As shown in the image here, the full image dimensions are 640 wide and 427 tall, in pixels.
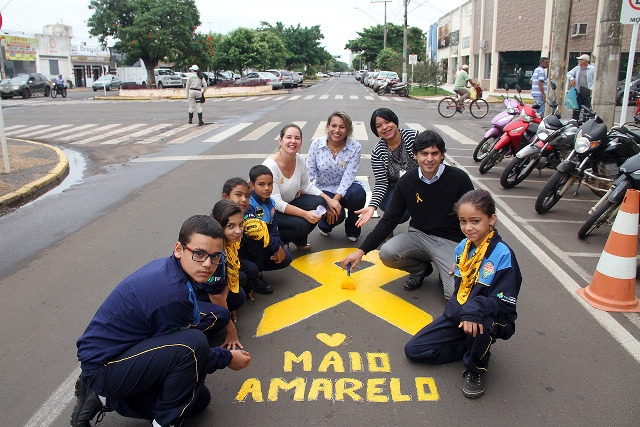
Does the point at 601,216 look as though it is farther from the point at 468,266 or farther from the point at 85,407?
the point at 85,407

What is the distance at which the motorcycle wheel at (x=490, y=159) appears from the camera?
9102 mm

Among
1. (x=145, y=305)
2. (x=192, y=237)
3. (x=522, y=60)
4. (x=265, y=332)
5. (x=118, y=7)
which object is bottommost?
(x=265, y=332)

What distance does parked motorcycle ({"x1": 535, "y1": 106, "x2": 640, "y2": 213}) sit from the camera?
252 inches

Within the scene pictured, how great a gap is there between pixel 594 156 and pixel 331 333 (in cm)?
459

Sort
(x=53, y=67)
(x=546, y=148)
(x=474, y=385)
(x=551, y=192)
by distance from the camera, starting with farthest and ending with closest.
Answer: (x=53, y=67) < (x=546, y=148) < (x=551, y=192) < (x=474, y=385)

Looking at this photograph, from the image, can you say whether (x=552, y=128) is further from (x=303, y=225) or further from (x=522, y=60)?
(x=522, y=60)

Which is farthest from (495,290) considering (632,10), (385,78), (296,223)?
(385,78)

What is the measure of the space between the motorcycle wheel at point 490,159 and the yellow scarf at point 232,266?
6440 mm

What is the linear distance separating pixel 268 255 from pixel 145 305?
82.7 inches

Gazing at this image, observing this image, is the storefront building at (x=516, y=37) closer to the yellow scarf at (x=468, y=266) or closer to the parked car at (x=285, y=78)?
the parked car at (x=285, y=78)

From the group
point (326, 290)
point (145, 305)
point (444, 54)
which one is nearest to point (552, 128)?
point (326, 290)

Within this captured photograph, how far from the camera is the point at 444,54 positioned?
55875 mm

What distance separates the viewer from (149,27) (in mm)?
37812

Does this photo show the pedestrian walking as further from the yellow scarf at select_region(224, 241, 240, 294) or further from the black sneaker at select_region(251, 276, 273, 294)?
the yellow scarf at select_region(224, 241, 240, 294)
